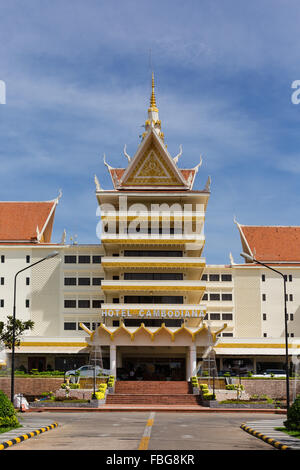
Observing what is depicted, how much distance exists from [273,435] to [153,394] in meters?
27.3

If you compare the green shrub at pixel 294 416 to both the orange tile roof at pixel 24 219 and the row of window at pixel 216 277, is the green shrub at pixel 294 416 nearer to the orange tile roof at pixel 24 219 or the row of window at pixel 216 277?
the row of window at pixel 216 277

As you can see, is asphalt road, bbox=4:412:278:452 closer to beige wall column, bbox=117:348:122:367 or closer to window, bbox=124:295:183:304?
beige wall column, bbox=117:348:122:367

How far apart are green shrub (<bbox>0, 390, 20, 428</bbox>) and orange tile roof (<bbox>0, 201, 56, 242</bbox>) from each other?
43135mm

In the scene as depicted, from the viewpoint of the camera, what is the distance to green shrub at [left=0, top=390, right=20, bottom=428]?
23609mm

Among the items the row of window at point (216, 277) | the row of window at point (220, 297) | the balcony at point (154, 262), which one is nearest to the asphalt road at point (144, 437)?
the balcony at point (154, 262)

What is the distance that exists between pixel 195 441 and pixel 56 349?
39681mm

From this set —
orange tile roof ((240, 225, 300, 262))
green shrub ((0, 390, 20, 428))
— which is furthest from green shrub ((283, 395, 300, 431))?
orange tile roof ((240, 225, 300, 262))

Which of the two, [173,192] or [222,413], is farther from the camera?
[173,192]

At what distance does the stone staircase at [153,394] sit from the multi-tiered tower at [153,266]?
377 centimetres

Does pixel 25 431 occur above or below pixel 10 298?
below

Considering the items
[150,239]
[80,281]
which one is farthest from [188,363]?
[80,281]

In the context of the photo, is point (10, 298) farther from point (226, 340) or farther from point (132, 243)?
point (226, 340)

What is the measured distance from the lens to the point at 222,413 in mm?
38969
